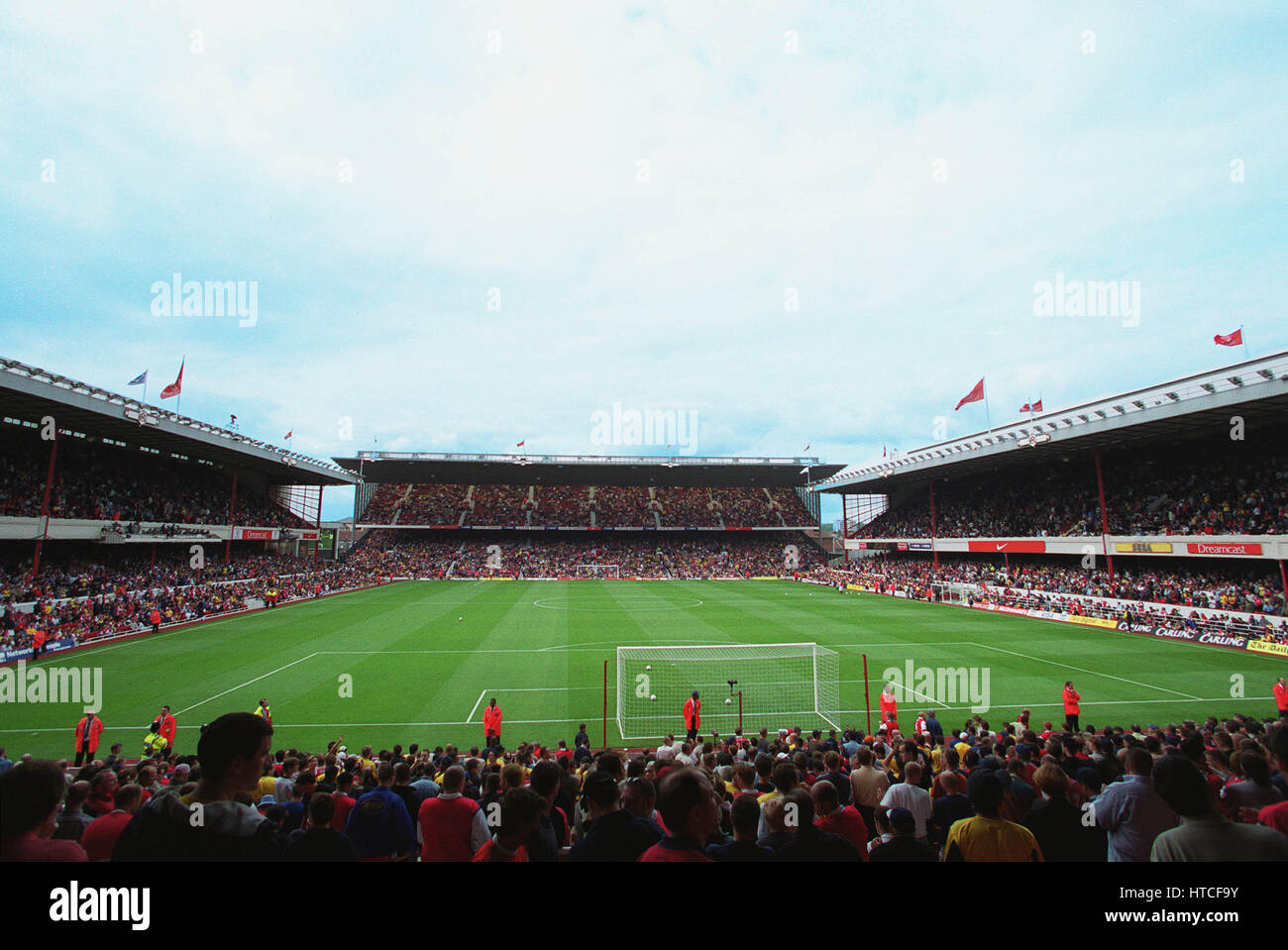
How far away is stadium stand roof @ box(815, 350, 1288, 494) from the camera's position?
92.2ft

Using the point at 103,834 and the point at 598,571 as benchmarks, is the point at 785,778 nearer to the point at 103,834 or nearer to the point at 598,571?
the point at 103,834

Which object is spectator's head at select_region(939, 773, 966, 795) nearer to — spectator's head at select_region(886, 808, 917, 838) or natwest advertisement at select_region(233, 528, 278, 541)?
spectator's head at select_region(886, 808, 917, 838)

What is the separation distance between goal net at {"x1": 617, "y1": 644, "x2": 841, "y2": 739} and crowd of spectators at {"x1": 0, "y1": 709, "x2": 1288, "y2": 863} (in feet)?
23.0

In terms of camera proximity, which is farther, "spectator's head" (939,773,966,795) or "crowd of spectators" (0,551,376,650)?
"crowd of spectators" (0,551,376,650)

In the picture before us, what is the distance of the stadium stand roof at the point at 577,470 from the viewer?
6894 centimetres

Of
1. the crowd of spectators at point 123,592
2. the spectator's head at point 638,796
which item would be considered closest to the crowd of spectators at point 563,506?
the crowd of spectators at point 123,592

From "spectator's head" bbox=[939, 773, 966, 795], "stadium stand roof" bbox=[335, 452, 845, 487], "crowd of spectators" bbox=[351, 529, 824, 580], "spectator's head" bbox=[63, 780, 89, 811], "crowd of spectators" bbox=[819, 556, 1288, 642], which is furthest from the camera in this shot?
"stadium stand roof" bbox=[335, 452, 845, 487]

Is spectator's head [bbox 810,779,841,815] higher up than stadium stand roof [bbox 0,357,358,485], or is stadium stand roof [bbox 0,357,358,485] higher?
stadium stand roof [bbox 0,357,358,485]

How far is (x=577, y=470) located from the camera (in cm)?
7331

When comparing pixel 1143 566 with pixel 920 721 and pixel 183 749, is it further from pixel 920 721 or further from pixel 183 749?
pixel 183 749

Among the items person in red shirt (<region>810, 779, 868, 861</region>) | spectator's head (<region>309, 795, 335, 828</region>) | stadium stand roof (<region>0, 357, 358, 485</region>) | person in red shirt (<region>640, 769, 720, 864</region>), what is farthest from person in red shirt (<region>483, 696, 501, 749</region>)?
stadium stand roof (<region>0, 357, 358, 485</region>)

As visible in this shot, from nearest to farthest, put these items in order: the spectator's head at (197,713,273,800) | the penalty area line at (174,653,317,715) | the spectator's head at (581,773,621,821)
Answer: the spectator's head at (197,713,273,800), the spectator's head at (581,773,621,821), the penalty area line at (174,653,317,715)

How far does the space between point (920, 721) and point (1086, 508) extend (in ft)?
118
